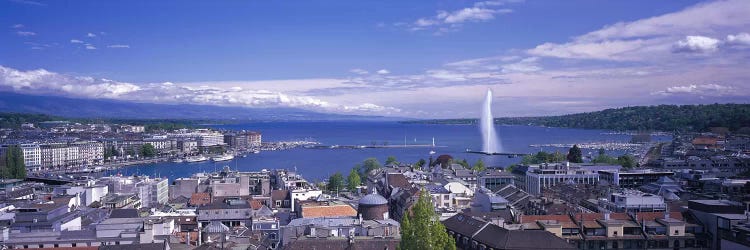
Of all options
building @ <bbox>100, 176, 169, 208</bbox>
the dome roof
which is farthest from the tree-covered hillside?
the dome roof

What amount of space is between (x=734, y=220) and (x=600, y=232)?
5121 mm

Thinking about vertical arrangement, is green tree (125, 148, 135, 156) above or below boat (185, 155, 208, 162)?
above

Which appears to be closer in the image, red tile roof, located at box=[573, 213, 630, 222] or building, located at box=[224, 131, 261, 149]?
red tile roof, located at box=[573, 213, 630, 222]

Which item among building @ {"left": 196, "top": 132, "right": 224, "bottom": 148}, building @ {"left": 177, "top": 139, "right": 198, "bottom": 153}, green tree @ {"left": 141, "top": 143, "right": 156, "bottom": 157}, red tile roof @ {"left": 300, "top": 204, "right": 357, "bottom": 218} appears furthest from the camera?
building @ {"left": 196, "top": 132, "right": 224, "bottom": 148}

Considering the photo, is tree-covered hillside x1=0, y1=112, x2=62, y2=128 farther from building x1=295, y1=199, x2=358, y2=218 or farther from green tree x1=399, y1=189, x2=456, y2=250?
green tree x1=399, y1=189, x2=456, y2=250

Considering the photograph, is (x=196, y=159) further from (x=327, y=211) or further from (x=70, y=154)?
(x=327, y=211)

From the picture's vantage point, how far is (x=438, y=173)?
2099 inches

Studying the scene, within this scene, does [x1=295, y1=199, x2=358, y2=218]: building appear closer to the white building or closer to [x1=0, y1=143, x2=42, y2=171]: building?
the white building

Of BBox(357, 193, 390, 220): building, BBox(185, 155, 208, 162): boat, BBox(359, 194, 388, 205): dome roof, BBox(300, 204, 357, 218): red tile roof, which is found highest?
BBox(359, 194, 388, 205): dome roof

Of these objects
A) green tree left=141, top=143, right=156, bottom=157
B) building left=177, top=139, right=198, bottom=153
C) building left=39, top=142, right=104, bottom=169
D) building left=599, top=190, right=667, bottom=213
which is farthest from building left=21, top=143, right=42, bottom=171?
building left=599, top=190, right=667, bottom=213

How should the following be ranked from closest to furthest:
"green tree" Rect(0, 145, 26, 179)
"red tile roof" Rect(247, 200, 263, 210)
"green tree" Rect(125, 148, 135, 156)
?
"red tile roof" Rect(247, 200, 263, 210), "green tree" Rect(0, 145, 26, 179), "green tree" Rect(125, 148, 135, 156)

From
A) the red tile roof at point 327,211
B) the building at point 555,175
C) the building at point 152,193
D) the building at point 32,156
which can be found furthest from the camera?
the building at point 32,156

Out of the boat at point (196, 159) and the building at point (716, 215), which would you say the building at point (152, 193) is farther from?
the boat at point (196, 159)

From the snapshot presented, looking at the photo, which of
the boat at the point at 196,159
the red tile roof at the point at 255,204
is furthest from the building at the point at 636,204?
the boat at the point at 196,159
